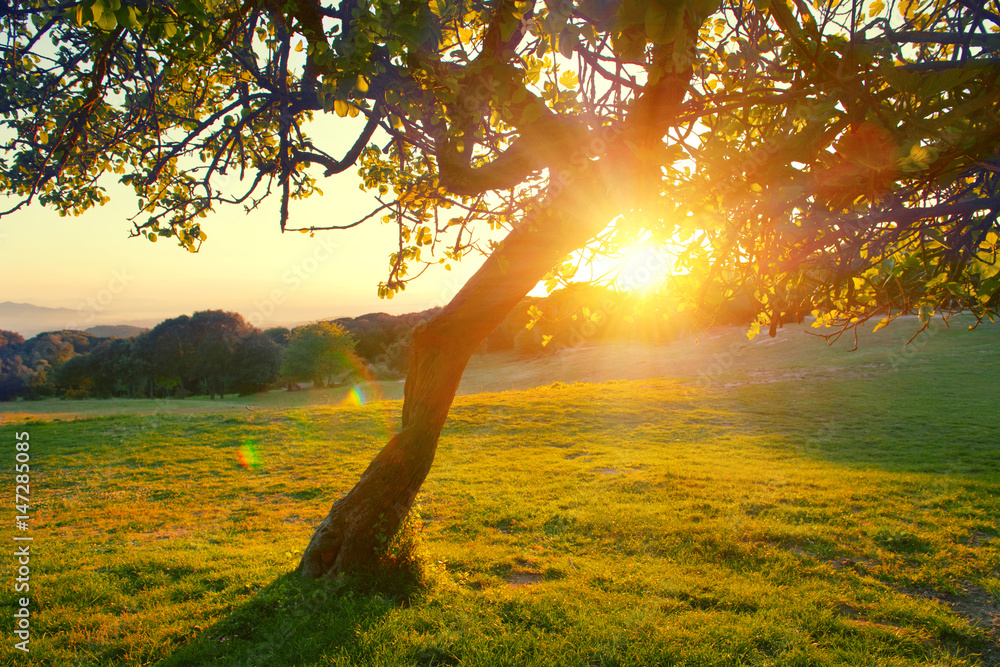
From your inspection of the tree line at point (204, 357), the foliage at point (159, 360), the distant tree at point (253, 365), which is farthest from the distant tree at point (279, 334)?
the distant tree at point (253, 365)

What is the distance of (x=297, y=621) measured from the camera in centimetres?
440

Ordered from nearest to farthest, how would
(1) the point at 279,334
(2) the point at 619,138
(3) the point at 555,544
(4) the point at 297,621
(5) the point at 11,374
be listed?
(2) the point at 619,138
(4) the point at 297,621
(3) the point at 555,544
(5) the point at 11,374
(1) the point at 279,334

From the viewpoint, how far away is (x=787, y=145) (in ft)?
9.29

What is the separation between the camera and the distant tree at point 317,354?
47375 millimetres

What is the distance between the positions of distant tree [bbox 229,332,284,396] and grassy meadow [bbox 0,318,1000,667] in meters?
32.5

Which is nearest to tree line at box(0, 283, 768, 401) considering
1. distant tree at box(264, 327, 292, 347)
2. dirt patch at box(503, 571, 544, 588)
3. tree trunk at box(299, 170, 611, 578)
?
distant tree at box(264, 327, 292, 347)

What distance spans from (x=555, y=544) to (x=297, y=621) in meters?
3.76

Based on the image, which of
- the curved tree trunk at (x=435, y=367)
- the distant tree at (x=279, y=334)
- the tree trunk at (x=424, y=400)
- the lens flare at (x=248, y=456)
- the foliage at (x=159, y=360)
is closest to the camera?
the curved tree trunk at (x=435, y=367)

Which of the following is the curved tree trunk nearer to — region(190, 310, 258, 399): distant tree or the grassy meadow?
the grassy meadow

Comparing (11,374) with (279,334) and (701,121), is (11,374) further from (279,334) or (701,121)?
(701,121)

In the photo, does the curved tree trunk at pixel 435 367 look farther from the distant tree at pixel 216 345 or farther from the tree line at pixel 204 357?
the distant tree at pixel 216 345

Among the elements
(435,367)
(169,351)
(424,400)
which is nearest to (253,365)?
(169,351)

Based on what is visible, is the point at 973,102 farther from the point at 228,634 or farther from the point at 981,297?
the point at 228,634

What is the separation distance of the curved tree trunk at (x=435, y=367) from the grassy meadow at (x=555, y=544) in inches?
21.1
